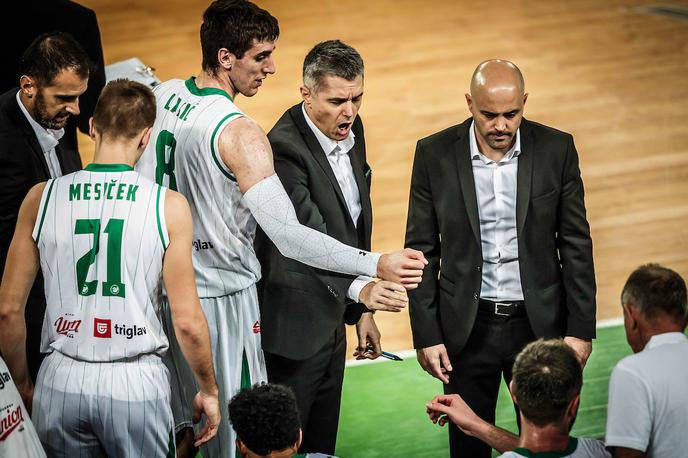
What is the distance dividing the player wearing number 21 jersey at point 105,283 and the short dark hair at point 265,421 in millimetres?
479

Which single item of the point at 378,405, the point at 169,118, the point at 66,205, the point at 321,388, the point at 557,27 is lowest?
the point at 378,405

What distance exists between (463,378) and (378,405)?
117 cm

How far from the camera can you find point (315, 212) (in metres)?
3.80

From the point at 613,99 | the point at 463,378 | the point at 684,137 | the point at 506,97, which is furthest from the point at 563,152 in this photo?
the point at 613,99

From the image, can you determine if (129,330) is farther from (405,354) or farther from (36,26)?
(36,26)

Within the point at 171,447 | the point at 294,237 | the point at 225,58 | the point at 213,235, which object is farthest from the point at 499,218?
the point at 171,447

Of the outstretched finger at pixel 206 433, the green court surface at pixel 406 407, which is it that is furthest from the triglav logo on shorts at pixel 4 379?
the green court surface at pixel 406 407

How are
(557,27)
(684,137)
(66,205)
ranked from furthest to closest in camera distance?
(557,27) → (684,137) → (66,205)

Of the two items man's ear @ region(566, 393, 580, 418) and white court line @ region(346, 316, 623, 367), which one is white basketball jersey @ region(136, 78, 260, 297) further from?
white court line @ region(346, 316, 623, 367)

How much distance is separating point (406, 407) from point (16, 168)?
2262mm

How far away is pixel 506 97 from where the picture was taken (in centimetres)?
375

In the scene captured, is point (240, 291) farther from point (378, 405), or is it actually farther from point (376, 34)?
point (376, 34)

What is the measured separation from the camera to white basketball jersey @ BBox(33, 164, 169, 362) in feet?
10.3

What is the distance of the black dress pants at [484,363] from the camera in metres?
3.94
